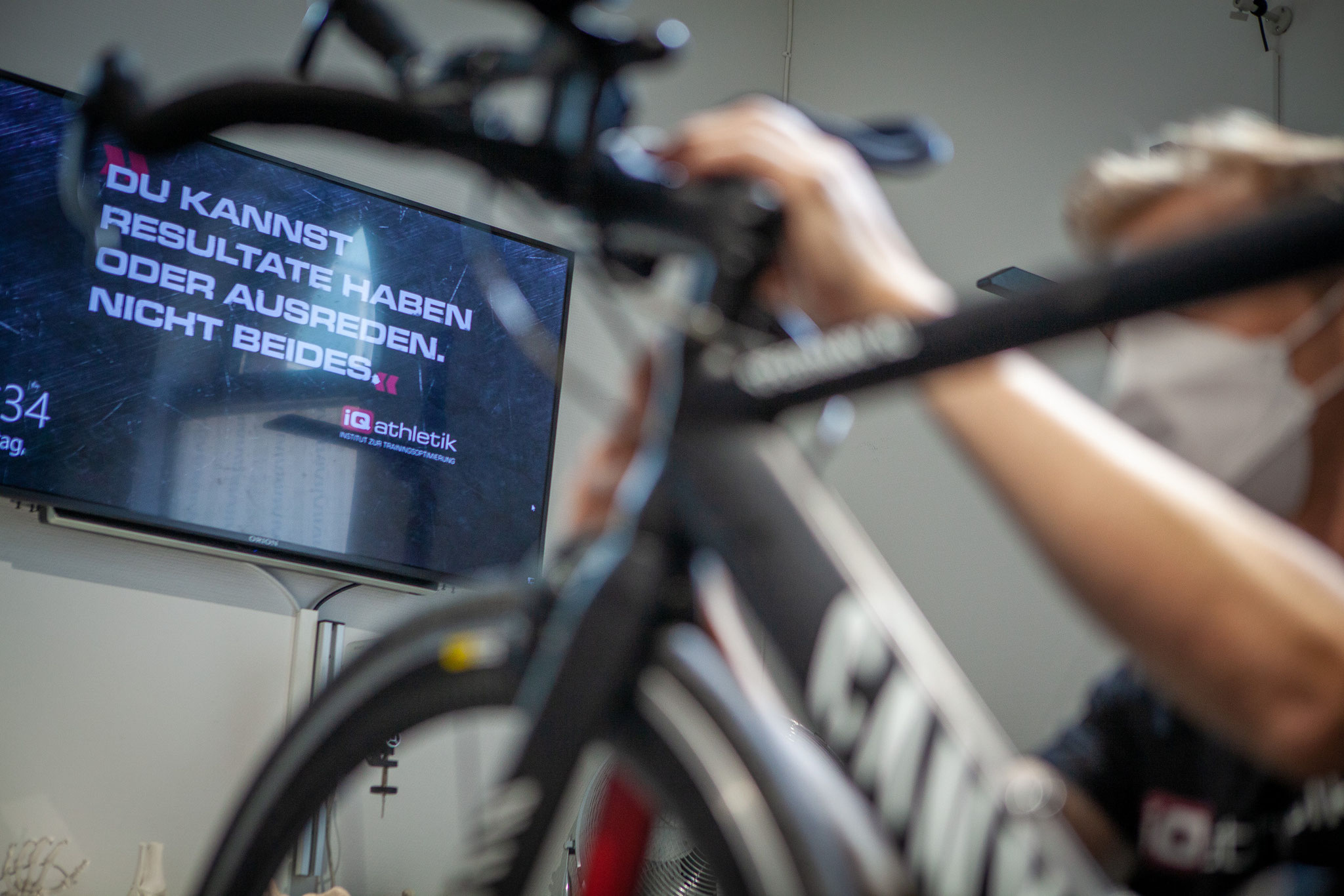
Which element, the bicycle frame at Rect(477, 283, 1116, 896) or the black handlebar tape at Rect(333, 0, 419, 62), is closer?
the bicycle frame at Rect(477, 283, 1116, 896)

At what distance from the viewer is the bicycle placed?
17.9 inches

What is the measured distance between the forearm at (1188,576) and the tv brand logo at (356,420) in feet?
6.74

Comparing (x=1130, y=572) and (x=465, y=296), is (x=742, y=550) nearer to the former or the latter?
(x=1130, y=572)

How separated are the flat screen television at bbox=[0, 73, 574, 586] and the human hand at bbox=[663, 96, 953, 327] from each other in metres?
1.71

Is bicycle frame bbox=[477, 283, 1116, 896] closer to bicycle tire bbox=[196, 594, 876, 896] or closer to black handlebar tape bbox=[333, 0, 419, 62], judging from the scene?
bicycle tire bbox=[196, 594, 876, 896]

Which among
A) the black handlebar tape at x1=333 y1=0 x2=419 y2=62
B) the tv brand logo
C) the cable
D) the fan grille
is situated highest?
the tv brand logo

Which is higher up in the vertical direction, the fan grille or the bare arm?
the bare arm

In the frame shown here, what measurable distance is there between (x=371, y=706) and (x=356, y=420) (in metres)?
1.88

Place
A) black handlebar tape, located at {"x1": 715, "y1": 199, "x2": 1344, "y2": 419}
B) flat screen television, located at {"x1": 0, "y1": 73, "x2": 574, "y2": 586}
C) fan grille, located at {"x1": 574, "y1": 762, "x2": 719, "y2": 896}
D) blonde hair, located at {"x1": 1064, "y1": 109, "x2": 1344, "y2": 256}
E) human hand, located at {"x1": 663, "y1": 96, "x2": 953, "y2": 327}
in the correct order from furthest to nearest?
flat screen television, located at {"x1": 0, "y1": 73, "x2": 574, "y2": 586}
fan grille, located at {"x1": 574, "y1": 762, "x2": 719, "y2": 896}
blonde hair, located at {"x1": 1064, "y1": 109, "x2": 1344, "y2": 256}
human hand, located at {"x1": 663, "y1": 96, "x2": 953, "y2": 327}
black handlebar tape, located at {"x1": 715, "y1": 199, "x2": 1344, "y2": 419}

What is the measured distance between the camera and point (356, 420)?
2.39 m

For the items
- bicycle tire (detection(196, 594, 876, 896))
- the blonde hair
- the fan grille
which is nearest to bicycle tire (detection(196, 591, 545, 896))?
bicycle tire (detection(196, 594, 876, 896))

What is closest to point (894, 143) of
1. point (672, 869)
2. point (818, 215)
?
point (818, 215)

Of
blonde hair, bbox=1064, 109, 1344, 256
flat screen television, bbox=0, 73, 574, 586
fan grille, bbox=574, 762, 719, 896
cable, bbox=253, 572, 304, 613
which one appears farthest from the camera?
cable, bbox=253, 572, 304, 613

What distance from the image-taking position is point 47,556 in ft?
6.86
